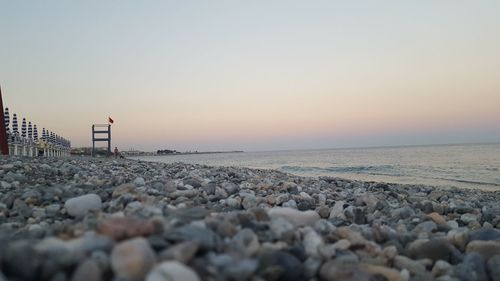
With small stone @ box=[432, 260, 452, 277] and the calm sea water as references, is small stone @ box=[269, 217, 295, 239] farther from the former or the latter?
the calm sea water

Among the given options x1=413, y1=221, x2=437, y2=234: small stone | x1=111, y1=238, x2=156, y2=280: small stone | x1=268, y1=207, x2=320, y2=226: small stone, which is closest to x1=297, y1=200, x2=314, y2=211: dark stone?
x1=413, y1=221, x2=437, y2=234: small stone

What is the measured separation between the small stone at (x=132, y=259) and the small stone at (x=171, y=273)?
0.06 meters

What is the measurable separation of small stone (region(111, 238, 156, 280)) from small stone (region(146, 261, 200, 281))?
0.19 ft

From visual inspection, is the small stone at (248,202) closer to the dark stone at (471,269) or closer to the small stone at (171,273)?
the dark stone at (471,269)

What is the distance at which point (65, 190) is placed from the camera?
13.1 ft

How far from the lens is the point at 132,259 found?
1.49 m

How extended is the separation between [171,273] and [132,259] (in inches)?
6.6

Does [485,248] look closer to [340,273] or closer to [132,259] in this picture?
[340,273]

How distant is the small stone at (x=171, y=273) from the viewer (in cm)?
142

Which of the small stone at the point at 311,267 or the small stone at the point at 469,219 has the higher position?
the small stone at the point at 311,267

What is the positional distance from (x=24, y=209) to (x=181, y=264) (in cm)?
243

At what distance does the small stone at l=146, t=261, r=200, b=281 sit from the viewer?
1422 mm

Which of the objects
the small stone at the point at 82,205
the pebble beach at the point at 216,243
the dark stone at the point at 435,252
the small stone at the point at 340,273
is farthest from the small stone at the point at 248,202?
the small stone at the point at 340,273

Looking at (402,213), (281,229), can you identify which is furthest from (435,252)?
(402,213)
